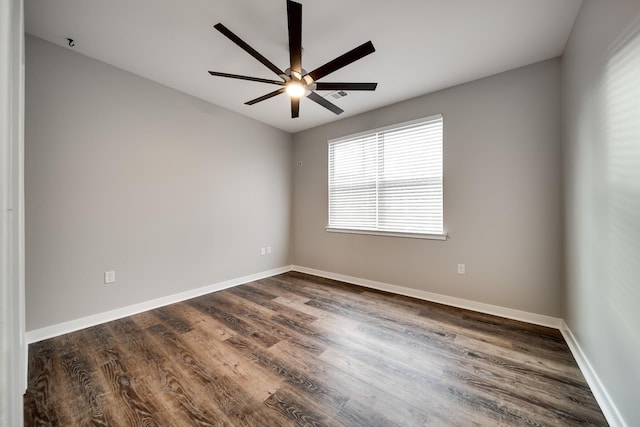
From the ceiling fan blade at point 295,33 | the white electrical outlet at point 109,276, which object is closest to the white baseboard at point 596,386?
the ceiling fan blade at point 295,33

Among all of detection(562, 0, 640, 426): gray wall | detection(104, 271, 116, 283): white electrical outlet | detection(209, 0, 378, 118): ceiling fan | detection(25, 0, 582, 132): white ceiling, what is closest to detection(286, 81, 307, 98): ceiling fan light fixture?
detection(209, 0, 378, 118): ceiling fan

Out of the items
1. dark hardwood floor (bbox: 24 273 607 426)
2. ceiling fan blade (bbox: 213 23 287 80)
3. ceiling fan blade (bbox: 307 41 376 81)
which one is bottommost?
dark hardwood floor (bbox: 24 273 607 426)

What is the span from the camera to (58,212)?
2221 mm

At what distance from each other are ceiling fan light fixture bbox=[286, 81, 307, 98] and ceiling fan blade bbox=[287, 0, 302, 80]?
0.07 metres

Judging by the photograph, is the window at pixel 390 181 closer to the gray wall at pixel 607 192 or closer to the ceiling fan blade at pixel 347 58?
the gray wall at pixel 607 192

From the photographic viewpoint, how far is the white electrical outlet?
249 centimetres

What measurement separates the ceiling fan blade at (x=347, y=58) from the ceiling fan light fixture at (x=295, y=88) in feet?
0.45

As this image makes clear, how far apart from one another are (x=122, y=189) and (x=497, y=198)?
A: 4078mm

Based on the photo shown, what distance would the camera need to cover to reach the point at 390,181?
136 inches

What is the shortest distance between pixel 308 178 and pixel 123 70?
9.17 feet

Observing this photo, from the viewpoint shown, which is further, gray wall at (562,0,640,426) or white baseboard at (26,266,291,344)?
white baseboard at (26,266,291,344)

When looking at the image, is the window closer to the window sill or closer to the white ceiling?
the window sill

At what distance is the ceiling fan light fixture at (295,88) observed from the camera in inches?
82.4

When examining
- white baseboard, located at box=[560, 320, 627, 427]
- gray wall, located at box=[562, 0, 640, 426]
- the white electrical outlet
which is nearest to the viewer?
gray wall, located at box=[562, 0, 640, 426]
